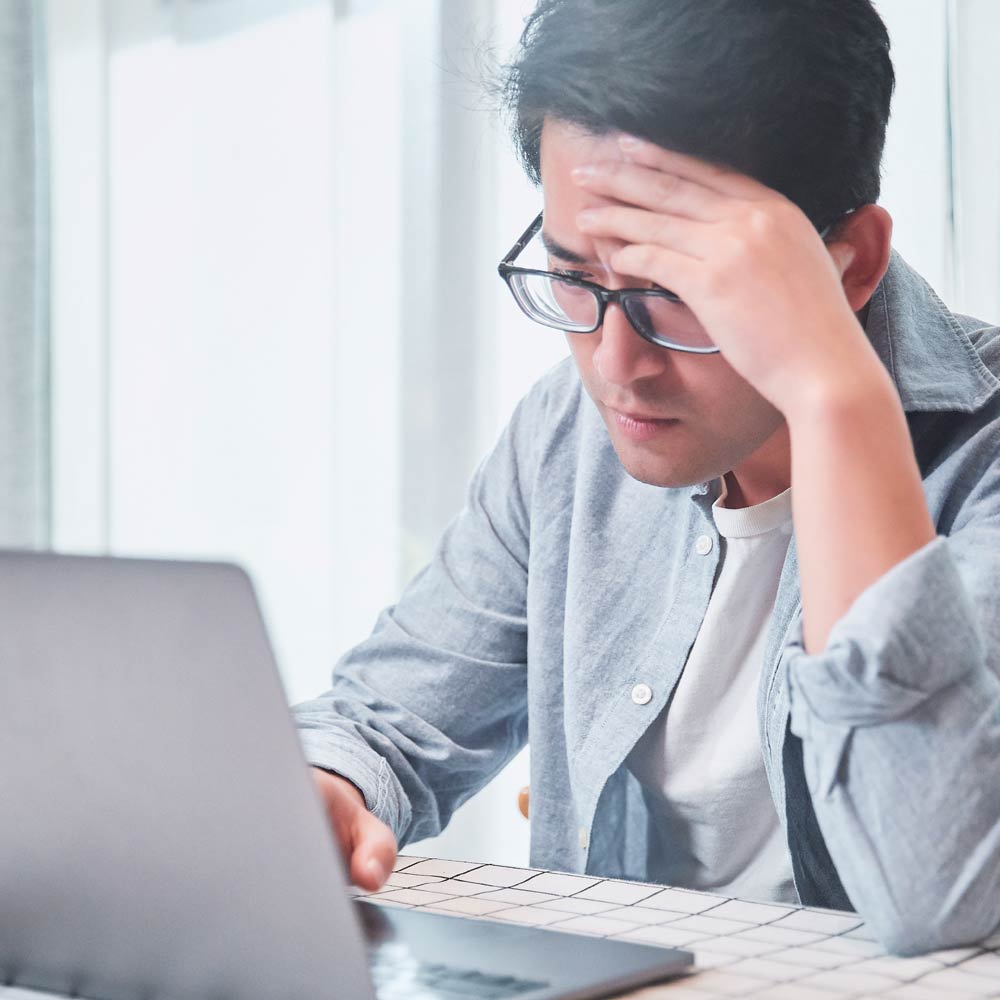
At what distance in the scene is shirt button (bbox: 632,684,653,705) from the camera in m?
1.18

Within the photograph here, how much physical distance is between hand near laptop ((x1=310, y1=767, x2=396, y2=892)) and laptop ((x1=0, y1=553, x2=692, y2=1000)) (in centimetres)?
12

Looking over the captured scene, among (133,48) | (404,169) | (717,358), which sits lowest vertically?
(717,358)

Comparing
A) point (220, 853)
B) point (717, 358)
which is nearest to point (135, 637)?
point (220, 853)

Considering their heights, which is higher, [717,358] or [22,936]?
[717,358]

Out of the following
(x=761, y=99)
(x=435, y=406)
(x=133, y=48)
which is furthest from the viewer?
(x=133, y=48)

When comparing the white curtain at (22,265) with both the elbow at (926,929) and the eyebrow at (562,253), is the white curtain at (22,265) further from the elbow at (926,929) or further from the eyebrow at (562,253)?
the elbow at (926,929)

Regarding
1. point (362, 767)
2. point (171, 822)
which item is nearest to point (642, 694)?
point (362, 767)

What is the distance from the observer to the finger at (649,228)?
36.9 inches

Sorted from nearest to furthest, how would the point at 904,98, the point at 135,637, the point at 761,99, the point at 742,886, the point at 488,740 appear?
the point at 135,637 < the point at 761,99 < the point at 742,886 < the point at 488,740 < the point at 904,98

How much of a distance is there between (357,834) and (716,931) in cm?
27

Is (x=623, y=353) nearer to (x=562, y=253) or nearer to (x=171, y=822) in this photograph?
(x=562, y=253)

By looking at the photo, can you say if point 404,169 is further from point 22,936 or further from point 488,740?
point 22,936

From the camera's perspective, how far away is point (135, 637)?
601 mm

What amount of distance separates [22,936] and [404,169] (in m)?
1.72
